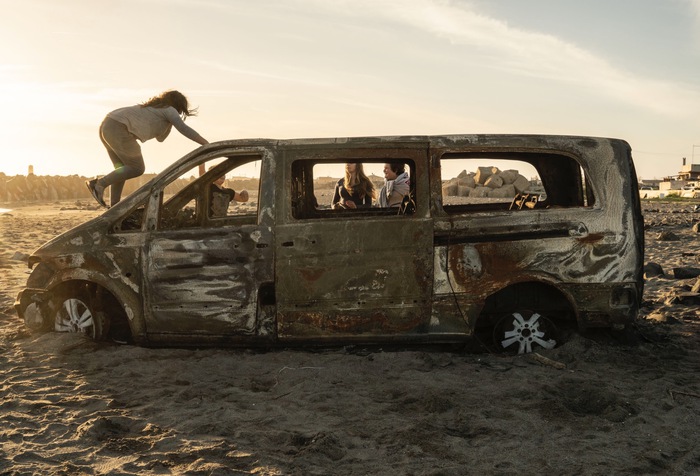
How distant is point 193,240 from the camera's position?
603 centimetres

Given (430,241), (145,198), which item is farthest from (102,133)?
(430,241)

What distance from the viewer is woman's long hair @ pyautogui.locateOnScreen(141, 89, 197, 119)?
25.2ft

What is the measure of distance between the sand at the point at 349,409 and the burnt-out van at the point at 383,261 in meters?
0.27

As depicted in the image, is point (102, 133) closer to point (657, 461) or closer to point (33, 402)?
point (33, 402)

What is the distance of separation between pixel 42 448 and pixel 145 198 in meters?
2.56

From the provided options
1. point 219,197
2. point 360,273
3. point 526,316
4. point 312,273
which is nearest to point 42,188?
point 219,197

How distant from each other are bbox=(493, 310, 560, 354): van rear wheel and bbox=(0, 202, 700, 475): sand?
0.13 meters

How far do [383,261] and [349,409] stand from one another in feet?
4.91

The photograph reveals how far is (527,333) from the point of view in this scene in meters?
6.15

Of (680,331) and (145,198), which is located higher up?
(145,198)

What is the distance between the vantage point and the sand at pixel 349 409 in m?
4.00

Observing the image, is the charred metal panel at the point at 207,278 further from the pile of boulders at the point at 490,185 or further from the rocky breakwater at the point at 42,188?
the rocky breakwater at the point at 42,188

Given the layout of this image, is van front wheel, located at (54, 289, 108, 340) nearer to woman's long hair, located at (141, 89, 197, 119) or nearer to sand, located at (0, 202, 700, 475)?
sand, located at (0, 202, 700, 475)

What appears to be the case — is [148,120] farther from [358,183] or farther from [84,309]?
[358,183]
